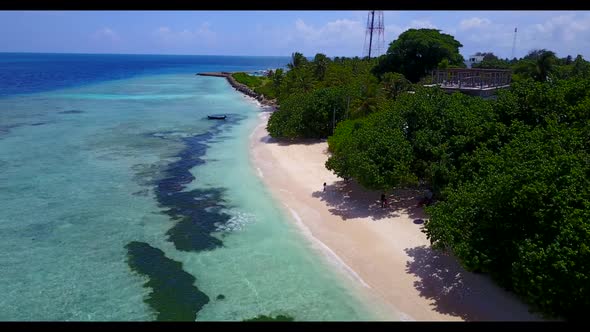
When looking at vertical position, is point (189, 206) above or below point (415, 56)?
below

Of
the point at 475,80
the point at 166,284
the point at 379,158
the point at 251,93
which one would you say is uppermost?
the point at 475,80

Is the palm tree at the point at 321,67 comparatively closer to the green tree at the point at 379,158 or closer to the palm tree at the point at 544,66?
the palm tree at the point at 544,66

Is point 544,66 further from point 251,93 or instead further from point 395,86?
point 251,93

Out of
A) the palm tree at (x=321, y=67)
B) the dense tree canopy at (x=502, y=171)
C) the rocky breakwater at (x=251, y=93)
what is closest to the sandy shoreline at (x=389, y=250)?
the dense tree canopy at (x=502, y=171)

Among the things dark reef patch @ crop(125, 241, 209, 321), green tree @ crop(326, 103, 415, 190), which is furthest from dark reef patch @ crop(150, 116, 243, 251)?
green tree @ crop(326, 103, 415, 190)

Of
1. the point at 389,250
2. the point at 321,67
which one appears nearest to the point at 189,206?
the point at 389,250
